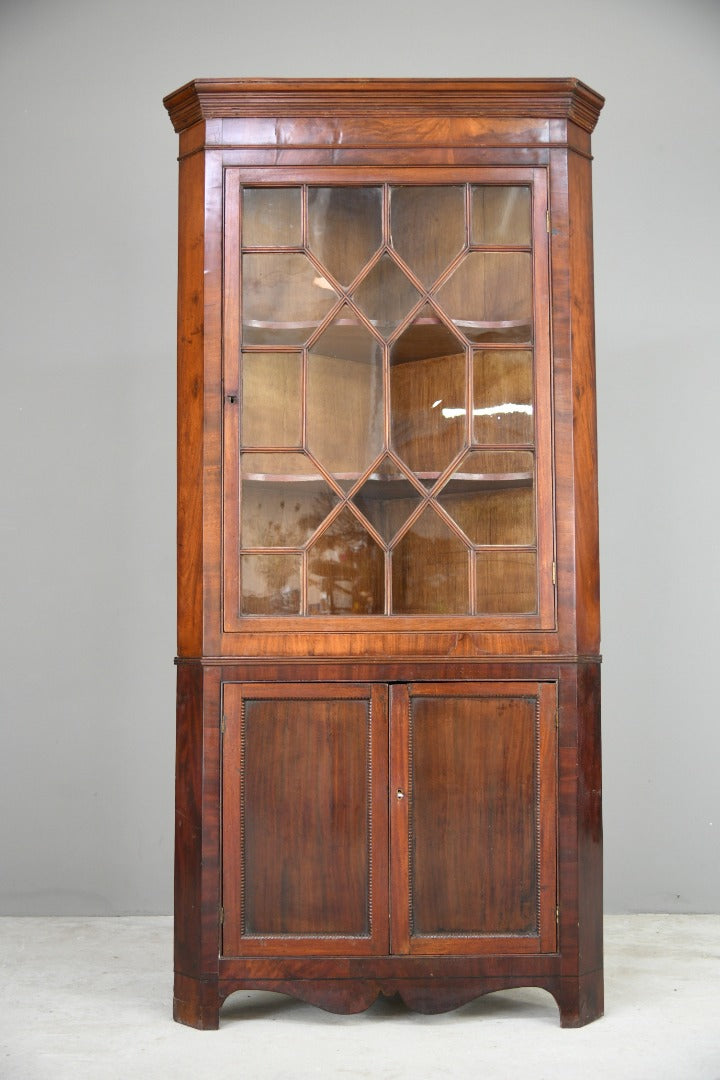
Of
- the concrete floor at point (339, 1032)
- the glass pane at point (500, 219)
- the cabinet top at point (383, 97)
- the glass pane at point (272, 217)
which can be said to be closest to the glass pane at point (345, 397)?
the glass pane at point (272, 217)

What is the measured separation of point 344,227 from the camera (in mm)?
2756

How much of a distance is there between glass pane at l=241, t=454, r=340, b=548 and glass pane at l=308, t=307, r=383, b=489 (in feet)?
→ 0.18

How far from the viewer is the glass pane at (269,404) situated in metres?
2.74

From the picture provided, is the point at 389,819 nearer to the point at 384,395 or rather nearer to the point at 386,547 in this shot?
the point at 386,547

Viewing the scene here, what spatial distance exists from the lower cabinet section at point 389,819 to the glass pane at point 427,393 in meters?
0.53

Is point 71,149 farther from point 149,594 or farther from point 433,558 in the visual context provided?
point 433,558

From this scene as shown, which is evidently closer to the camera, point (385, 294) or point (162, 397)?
point (385, 294)

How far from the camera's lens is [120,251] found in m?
3.89

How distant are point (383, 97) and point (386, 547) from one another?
3.31 ft

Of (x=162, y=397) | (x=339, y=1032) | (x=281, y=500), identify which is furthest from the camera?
(x=162, y=397)

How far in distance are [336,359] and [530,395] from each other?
0.44 meters

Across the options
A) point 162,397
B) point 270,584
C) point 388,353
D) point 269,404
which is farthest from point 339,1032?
point 162,397

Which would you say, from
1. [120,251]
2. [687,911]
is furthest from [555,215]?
[687,911]

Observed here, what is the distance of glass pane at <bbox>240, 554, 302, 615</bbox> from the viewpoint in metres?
2.70
